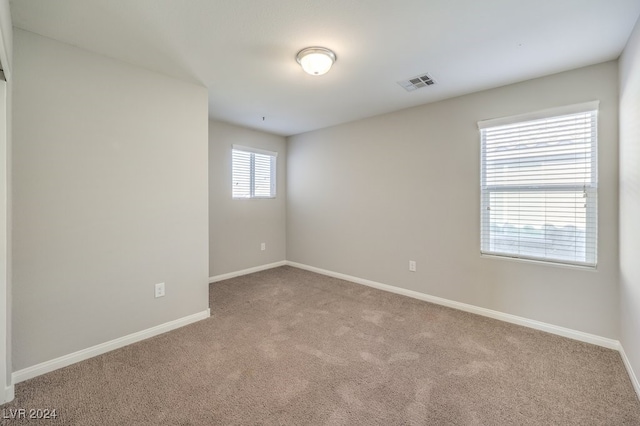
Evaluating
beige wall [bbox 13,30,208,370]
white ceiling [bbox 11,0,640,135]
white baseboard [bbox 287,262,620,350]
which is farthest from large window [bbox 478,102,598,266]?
beige wall [bbox 13,30,208,370]

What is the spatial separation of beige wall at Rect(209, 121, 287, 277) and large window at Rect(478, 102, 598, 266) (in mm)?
3258

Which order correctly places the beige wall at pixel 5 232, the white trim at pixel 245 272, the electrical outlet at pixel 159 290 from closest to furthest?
the beige wall at pixel 5 232
the electrical outlet at pixel 159 290
the white trim at pixel 245 272

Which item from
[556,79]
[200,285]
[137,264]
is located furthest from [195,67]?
[556,79]

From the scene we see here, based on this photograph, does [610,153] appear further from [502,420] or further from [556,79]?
[502,420]

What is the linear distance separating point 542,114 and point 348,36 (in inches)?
77.2

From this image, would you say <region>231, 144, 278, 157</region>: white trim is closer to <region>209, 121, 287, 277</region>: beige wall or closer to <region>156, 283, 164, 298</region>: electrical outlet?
<region>209, 121, 287, 277</region>: beige wall

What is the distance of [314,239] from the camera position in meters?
4.74

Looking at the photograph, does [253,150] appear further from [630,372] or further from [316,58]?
[630,372]

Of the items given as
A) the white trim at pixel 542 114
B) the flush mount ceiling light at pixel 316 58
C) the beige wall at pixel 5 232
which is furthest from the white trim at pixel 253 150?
the white trim at pixel 542 114

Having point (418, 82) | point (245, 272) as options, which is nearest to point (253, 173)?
point (245, 272)

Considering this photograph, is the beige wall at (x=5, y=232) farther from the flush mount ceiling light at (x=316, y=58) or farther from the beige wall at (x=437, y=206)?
the beige wall at (x=437, y=206)

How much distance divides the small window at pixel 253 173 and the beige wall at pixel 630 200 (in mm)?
4209

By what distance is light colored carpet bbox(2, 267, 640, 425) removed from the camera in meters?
1.61

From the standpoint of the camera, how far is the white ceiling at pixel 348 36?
5.58 ft
